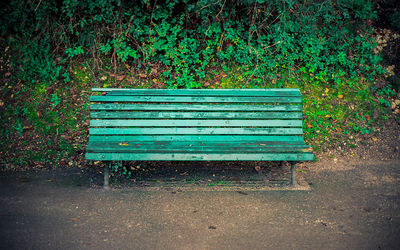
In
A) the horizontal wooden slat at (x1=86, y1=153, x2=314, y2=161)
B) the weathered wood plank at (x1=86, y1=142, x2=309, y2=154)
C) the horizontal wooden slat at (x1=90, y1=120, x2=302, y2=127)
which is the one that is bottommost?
the horizontal wooden slat at (x1=86, y1=153, x2=314, y2=161)

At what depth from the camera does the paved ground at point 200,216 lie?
9.18 ft

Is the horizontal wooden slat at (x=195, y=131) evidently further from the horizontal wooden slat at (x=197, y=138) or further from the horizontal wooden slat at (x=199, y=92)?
the horizontal wooden slat at (x=199, y=92)

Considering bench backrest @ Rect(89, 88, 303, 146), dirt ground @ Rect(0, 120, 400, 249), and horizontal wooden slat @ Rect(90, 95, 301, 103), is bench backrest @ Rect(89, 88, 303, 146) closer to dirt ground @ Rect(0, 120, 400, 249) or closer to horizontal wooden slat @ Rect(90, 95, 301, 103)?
horizontal wooden slat @ Rect(90, 95, 301, 103)

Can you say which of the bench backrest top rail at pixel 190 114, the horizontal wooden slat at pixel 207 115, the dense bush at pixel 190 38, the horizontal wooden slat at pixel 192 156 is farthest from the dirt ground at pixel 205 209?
the dense bush at pixel 190 38

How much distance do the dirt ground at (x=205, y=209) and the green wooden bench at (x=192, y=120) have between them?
1.50ft

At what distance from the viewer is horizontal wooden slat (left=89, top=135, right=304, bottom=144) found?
3967mm

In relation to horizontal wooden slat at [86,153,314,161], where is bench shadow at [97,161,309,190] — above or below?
below

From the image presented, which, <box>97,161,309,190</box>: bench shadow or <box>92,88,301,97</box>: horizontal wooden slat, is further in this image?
<box>92,88,301,97</box>: horizontal wooden slat

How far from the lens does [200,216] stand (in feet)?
10.6

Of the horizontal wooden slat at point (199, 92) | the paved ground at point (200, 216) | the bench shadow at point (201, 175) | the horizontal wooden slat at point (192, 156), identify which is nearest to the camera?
the paved ground at point (200, 216)

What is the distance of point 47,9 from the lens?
5742 mm

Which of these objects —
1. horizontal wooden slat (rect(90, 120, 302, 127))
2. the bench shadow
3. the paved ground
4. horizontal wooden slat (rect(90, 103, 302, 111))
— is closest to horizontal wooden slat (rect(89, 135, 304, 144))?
horizontal wooden slat (rect(90, 120, 302, 127))

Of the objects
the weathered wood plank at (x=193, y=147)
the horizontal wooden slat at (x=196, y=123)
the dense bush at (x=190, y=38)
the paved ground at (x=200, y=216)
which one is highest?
the dense bush at (x=190, y=38)

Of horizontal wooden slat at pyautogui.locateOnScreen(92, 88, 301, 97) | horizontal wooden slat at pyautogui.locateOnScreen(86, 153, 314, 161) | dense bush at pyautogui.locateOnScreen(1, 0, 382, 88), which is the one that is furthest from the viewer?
dense bush at pyautogui.locateOnScreen(1, 0, 382, 88)
